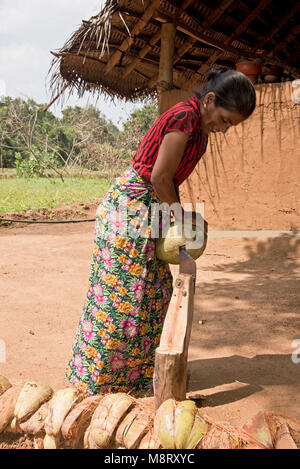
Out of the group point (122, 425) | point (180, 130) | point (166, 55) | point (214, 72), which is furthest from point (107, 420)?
point (166, 55)

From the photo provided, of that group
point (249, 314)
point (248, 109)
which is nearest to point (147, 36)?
point (249, 314)

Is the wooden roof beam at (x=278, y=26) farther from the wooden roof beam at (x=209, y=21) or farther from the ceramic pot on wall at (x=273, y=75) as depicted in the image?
the wooden roof beam at (x=209, y=21)

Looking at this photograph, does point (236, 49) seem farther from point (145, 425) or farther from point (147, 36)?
point (145, 425)

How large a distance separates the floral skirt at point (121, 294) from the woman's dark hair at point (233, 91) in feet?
1.80

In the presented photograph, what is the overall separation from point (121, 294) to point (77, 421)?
25.8 inches

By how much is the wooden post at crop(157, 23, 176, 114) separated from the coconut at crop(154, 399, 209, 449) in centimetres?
451

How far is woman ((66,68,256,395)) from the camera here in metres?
1.92

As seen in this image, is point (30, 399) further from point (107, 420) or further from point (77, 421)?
point (107, 420)

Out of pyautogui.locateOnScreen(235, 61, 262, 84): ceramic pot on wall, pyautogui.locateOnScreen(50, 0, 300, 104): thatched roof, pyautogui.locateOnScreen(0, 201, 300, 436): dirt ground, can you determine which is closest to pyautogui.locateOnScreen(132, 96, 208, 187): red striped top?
pyautogui.locateOnScreen(0, 201, 300, 436): dirt ground

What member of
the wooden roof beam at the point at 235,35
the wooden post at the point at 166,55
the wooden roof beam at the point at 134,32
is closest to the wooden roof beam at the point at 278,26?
the wooden roof beam at the point at 235,35

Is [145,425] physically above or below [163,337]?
below

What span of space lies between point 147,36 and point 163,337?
4.69 m

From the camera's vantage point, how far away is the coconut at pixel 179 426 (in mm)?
1477
